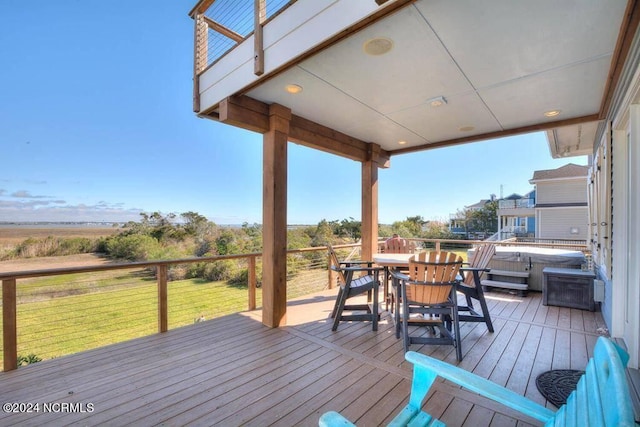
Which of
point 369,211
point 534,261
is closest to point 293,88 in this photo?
point 369,211

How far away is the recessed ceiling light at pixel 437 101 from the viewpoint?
124 inches

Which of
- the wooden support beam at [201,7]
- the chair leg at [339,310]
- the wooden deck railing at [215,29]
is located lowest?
the chair leg at [339,310]

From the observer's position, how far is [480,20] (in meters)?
1.93

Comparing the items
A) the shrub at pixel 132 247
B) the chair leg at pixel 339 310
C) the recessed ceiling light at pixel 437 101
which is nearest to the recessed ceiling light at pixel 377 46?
the recessed ceiling light at pixel 437 101

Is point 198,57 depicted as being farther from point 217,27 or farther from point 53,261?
point 53,261

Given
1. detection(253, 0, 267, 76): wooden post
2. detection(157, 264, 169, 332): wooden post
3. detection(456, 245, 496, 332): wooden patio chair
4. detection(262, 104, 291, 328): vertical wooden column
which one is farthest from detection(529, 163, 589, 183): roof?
detection(157, 264, 169, 332): wooden post

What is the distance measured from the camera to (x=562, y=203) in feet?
39.5

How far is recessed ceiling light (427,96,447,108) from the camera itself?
10.3ft

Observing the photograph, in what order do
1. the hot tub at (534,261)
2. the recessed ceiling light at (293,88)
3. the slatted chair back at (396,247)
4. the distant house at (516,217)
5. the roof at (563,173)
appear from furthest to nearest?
1. the distant house at (516,217)
2. the roof at (563,173)
3. the slatted chair back at (396,247)
4. the hot tub at (534,261)
5. the recessed ceiling light at (293,88)

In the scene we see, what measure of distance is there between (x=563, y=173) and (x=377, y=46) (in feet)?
46.1

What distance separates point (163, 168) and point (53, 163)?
3939mm

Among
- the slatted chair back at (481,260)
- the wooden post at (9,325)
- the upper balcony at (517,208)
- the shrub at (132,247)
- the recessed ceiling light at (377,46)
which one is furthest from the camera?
the upper balcony at (517,208)

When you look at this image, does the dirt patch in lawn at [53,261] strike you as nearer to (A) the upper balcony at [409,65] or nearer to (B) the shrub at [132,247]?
(B) the shrub at [132,247]

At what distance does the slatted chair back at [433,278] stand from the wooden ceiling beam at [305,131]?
2.20 m
